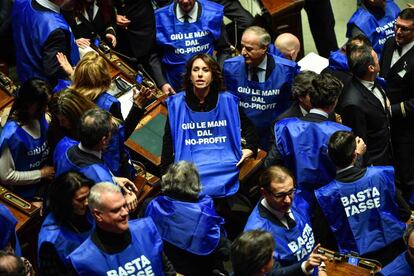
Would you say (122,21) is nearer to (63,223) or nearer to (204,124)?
(204,124)

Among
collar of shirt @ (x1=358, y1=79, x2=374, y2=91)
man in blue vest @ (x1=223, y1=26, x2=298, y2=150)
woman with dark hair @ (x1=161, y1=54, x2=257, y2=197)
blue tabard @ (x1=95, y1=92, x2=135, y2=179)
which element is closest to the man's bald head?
man in blue vest @ (x1=223, y1=26, x2=298, y2=150)

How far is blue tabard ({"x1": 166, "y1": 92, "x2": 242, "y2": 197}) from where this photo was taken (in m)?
6.15

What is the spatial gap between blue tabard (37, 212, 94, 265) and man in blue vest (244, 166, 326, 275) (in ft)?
3.24

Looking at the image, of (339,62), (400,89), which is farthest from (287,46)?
(400,89)

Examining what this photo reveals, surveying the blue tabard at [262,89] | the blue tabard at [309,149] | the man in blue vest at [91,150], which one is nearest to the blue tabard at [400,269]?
the blue tabard at [309,149]

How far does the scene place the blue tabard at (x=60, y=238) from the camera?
4863mm

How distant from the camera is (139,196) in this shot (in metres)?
6.06

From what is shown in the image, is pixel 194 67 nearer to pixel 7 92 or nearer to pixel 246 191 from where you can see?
pixel 246 191

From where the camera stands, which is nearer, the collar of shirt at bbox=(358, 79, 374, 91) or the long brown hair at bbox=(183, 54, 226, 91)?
the long brown hair at bbox=(183, 54, 226, 91)

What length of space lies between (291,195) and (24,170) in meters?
1.87

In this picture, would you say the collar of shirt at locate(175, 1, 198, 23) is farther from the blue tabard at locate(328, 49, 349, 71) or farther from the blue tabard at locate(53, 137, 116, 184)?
the blue tabard at locate(53, 137, 116, 184)

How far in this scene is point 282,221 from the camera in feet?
17.1

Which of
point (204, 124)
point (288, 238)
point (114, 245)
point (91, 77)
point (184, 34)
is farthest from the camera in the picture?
point (184, 34)

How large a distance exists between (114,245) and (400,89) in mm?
3347
